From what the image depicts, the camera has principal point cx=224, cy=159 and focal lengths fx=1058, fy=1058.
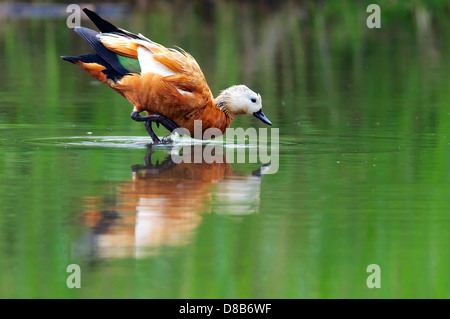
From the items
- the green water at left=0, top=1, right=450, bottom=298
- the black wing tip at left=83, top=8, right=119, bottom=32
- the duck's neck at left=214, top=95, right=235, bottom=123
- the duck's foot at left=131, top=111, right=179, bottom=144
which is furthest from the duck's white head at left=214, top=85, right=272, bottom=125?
the black wing tip at left=83, top=8, right=119, bottom=32

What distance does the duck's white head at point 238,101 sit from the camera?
11164mm

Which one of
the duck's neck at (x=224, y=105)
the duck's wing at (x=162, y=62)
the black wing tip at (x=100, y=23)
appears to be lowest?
the duck's neck at (x=224, y=105)

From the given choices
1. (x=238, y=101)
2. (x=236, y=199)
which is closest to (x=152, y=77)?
(x=238, y=101)

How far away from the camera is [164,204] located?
24.1 feet

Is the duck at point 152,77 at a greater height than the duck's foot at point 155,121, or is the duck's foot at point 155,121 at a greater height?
the duck at point 152,77

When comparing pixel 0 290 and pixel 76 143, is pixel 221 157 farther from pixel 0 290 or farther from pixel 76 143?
pixel 0 290

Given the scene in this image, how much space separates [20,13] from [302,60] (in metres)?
11.5

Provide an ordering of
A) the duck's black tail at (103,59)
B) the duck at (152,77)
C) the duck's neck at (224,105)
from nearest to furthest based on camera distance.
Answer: the duck at (152,77), the duck's black tail at (103,59), the duck's neck at (224,105)

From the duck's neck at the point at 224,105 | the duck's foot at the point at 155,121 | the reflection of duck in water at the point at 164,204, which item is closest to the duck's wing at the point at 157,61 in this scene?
the duck's foot at the point at 155,121

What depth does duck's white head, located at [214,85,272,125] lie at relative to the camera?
11.2 m

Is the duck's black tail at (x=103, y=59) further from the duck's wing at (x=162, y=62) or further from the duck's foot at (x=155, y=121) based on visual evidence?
the duck's foot at (x=155, y=121)

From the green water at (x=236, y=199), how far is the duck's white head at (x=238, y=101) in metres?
0.54

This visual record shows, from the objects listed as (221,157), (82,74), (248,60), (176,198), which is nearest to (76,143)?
(221,157)

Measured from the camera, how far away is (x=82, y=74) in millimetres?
18234
